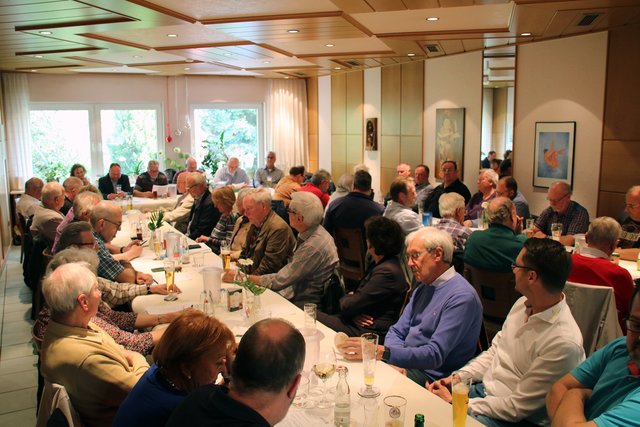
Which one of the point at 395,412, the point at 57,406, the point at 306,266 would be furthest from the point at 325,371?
the point at 306,266

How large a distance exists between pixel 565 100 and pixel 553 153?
65 centimetres

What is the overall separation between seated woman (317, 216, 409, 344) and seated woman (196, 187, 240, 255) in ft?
8.70

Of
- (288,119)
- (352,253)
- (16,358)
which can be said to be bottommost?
(16,358)

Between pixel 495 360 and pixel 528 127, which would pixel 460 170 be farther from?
pixel 495 360

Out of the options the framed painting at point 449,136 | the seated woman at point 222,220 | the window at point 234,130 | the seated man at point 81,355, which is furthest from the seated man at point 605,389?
the window at point 234,130

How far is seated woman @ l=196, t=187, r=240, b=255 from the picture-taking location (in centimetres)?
594

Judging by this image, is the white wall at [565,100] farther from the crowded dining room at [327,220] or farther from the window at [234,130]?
the window at [234,130]

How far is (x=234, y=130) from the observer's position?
525 inches

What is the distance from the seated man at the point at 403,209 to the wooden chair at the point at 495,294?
1.63 meters

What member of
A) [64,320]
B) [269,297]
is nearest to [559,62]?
[269,297]

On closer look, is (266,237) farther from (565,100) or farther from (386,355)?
(565,100)

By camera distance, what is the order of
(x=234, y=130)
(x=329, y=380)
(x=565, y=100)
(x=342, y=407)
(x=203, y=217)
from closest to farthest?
(x=342, y=407) → (x=329, y=380) → (x=203, y=217) → (x=565, y=100) → (x=234, y=130)

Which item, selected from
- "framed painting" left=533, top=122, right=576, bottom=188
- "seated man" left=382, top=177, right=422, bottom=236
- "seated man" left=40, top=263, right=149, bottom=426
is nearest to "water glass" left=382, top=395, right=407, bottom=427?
"seated man" left=40, top=263, right=149, bottom=426

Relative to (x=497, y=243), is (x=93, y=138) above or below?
above
